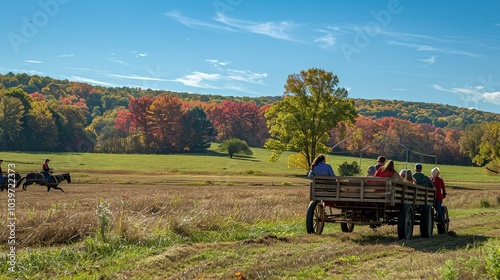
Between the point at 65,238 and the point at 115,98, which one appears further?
the point at 115,98

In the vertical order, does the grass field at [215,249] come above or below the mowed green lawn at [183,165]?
above

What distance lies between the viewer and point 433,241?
1395 centimetres

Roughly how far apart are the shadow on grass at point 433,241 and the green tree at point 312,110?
1807 inches

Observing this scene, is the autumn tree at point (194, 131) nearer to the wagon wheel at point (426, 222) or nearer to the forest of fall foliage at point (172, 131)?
the forest of fall foliage at point (172, 131)

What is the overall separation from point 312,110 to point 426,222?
47023 mm

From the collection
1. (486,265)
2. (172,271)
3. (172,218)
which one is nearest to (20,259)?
(172,271)

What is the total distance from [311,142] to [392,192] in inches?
1952

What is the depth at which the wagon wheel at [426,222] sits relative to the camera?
1534cm

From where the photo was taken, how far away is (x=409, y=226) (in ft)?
47.8

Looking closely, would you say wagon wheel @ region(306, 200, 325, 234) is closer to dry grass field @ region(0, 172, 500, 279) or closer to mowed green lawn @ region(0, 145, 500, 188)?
dry grass field @ region(0, 172, 500, 279)

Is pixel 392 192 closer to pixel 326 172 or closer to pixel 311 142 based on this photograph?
pixel 326 172

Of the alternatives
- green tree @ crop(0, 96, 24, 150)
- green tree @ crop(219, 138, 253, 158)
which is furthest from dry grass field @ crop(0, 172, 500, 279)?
green tree @ crop(0, 96, 24, 150)

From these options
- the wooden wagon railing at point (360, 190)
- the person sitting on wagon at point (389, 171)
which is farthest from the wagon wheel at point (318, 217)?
the person sitting on wagon at point (389, 171)

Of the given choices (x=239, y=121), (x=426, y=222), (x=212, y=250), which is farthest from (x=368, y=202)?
(x=239, y=121)
